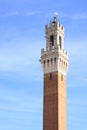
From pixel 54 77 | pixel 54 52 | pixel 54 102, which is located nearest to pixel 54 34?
pixel 54 52

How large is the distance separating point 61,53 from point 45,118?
32.1 feet

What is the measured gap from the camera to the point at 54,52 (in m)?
46.5

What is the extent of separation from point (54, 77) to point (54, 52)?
3.84 meters

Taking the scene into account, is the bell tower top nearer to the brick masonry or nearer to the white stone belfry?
the white stone belfry

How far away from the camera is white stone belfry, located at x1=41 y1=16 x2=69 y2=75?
4606cm

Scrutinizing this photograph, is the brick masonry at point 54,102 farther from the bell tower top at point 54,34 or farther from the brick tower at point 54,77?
the bell tower top at point 54,34

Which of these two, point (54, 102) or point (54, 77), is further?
point (54, 77)

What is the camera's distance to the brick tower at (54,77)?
43062 mm

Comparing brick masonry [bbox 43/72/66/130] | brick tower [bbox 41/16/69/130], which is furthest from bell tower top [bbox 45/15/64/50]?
brick masonry [bbox 43/72/66/130]

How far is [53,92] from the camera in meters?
44.4

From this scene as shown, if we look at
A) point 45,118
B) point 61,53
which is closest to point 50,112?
point 45,118

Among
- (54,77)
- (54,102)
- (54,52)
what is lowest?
(54,102)

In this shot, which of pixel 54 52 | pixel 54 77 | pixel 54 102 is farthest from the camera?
pixel 54 52

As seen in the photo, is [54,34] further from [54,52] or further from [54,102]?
[54,102]
